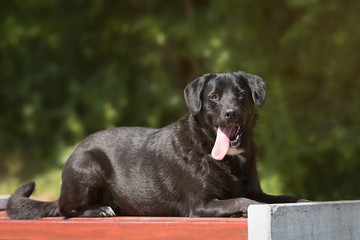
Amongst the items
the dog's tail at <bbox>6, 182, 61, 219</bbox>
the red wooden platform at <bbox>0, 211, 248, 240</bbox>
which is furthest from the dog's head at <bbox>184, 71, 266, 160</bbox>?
the dog's tail at <bbox>6, 182, 61, 219</bbox>

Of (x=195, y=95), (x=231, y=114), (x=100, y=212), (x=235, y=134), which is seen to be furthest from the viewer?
(x=100, y=212)

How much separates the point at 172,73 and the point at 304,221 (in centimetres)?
667

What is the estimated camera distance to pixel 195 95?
10.8 ft

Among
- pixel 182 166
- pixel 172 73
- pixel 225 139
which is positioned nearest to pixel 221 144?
pixel 225 139

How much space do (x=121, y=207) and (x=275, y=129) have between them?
436 cm

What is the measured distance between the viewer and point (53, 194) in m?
8.36

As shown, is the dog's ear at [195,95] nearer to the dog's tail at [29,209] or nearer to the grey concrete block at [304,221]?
the grey concrete block at [304,221]

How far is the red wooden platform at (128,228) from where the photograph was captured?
8.59ft

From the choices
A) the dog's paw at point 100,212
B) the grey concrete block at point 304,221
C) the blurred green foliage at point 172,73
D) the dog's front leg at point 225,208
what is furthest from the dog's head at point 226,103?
the blurred green foliage at point 172,73

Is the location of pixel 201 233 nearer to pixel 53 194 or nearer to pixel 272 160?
pixel 272 160

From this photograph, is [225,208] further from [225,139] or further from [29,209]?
[29,209]

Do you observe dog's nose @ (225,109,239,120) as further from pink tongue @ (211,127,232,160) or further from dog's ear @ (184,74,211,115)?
dog's ear @ (184,74,211,115)

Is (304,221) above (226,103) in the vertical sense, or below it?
below

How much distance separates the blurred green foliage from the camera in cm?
752
